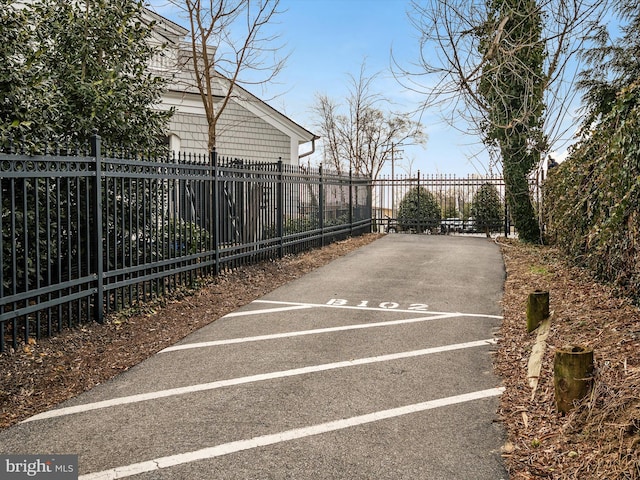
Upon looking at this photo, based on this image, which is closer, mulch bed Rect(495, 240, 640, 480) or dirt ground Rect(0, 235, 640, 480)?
mulch bed Rect(495, 240, 640, 480)

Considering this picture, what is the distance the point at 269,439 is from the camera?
390 cm

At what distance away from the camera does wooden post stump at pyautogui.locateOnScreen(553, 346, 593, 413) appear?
4137mm

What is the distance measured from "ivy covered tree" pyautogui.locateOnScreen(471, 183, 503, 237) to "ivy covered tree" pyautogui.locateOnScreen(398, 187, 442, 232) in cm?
148

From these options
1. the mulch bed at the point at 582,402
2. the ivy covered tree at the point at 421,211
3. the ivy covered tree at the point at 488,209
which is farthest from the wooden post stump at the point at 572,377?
the ivy covered tree at the point at 421,211

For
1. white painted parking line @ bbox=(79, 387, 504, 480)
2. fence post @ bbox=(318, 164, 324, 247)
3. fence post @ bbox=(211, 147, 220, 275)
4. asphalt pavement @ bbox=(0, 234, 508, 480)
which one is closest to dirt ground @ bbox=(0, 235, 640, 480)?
asphalt pavement @ bbox=(0, 234, 508, 480)

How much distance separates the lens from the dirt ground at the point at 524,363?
362 cm

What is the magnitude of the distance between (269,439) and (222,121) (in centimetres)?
1514

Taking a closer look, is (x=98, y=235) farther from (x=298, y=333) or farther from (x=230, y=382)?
(x=230, y=382)

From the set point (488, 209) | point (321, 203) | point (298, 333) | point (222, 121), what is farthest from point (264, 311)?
point (488, 209)

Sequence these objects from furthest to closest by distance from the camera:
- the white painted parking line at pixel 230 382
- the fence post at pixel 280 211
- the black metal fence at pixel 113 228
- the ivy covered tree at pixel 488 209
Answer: the ivy covered tree at pixel 488 209
the fence post at pixel 280 211
the black metal fence at pixel 113 228
the white painted parking line at pixel 230 382

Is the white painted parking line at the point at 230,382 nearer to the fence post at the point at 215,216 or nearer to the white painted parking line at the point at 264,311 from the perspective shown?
the white painted parking line at the point at 264,311

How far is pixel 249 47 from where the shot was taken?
1521 cm

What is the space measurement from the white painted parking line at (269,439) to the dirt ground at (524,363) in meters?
0.51

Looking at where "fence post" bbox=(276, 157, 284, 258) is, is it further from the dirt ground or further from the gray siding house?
the gray siding house
